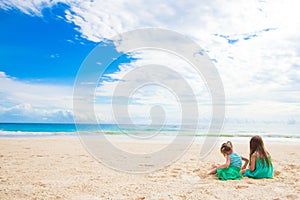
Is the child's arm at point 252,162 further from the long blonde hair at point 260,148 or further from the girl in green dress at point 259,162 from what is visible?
the long blonde hair at point 260,148

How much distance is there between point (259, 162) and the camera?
592 cm

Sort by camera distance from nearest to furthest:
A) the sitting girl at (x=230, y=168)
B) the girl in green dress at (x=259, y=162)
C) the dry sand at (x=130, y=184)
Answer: the dry sand at (x=130, y=184) < the sitting girl at (x=230, y=168) < the girl in green dress at (x=259, y=162)

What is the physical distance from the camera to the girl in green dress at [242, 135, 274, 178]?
5836 mm

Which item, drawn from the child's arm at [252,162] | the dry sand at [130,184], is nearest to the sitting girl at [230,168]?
the dry sand at [130,184]

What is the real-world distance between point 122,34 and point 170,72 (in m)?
3.52

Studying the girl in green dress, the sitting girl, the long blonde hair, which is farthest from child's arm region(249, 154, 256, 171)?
the sitting girl

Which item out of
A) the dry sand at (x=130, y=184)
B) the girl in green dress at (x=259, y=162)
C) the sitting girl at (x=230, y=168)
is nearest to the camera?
the dry sand at (x=130, y=184)

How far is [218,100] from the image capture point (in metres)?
11.2

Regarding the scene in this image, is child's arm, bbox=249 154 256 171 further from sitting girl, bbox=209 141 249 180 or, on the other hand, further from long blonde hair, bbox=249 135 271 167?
sitting girl, bbox=209 141 249 180

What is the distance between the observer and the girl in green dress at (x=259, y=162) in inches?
230

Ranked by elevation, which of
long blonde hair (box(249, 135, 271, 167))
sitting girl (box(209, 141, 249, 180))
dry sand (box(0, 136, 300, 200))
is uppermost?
long blonde hair (box(249, 135, 271, 167))

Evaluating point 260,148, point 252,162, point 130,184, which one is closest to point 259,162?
point 252,162

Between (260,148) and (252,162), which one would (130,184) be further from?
(260,148)

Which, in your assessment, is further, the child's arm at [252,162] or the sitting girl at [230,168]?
the child's arm at [252,162]
